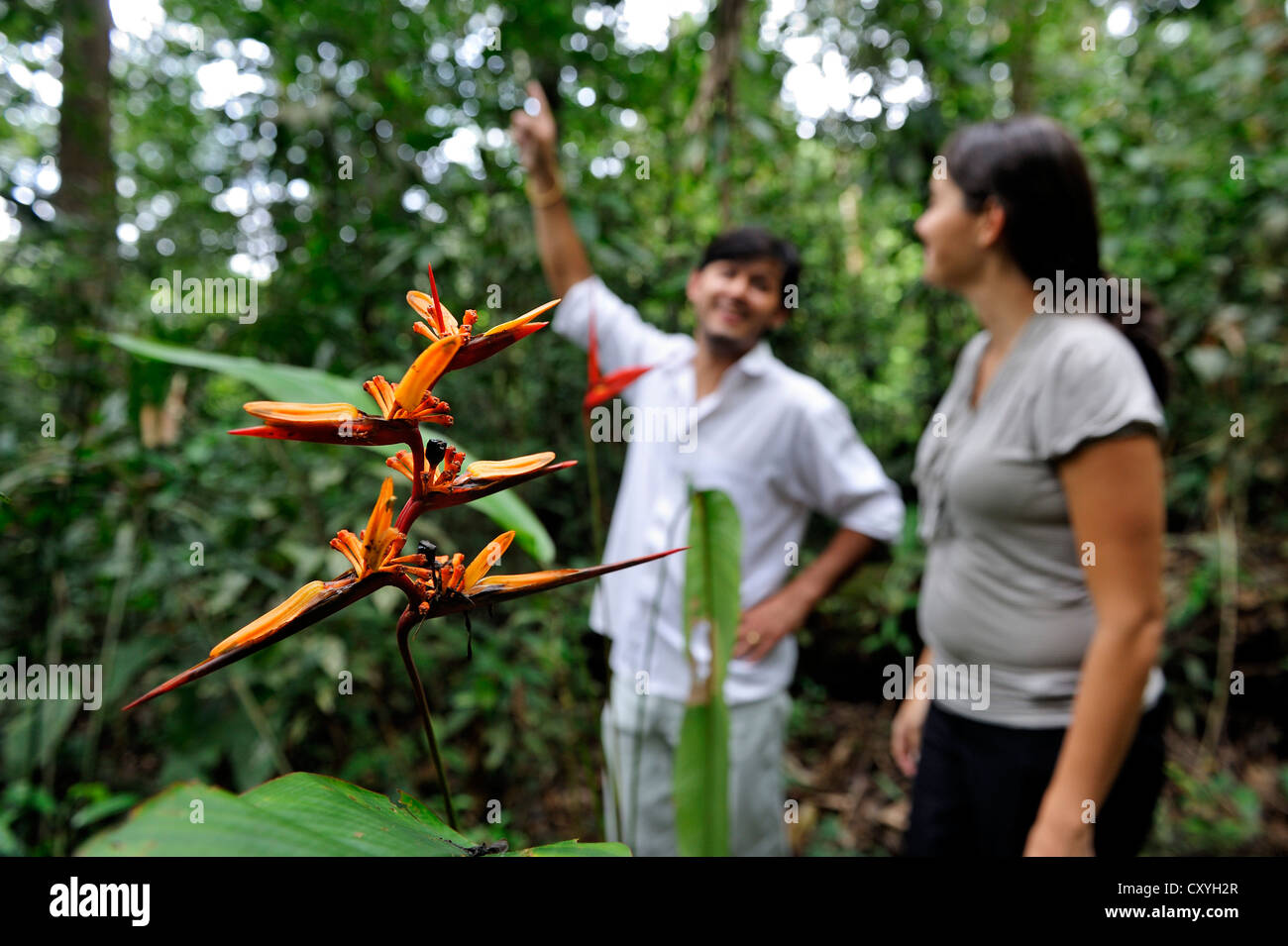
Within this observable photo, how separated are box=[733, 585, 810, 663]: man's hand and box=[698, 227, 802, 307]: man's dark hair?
2.13ft

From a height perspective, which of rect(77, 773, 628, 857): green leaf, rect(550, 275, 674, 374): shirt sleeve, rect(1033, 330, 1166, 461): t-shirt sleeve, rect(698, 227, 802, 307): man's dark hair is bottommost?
rect(77, 773, 628, 857): green leaf

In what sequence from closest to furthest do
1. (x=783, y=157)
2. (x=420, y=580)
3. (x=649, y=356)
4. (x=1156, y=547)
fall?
(x=420, y=580)
(x=1156, y=547)
(x=649, y=356)
(x=783, y=157)

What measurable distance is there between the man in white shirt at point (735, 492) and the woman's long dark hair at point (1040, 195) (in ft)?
1.64

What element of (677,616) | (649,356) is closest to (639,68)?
(649,356)

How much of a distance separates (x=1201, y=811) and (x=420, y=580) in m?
2.42

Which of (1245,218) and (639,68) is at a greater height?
(639,68)

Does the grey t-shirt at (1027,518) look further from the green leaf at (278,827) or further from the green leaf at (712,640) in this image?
the green leaf at (278,827)

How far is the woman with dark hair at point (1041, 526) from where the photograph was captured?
82 centimetres

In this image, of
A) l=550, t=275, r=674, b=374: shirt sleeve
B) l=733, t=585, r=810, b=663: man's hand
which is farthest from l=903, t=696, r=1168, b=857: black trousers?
l=550, t=275, r=674, b=374: shirt sleeve

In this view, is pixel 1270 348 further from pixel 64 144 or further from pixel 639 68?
pixel 64 144

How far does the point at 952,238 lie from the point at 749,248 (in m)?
0.47

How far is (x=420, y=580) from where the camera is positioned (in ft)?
0.92

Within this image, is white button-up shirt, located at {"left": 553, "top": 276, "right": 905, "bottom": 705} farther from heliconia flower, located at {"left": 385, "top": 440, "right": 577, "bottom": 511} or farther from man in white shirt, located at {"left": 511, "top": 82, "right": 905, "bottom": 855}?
heliconia flower, located at {"left": 385, "top": 440, "right": 577, "bottom": 511}

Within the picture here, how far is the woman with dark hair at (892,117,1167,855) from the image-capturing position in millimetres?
822
